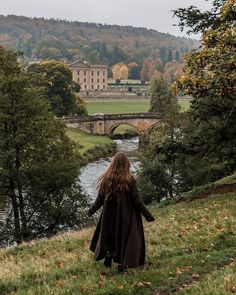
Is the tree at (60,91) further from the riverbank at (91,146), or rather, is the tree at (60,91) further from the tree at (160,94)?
the tree at (160,94)

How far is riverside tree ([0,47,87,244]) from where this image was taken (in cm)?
2683

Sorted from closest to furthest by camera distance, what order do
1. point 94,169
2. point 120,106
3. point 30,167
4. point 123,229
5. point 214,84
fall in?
point 123,229
point 214,84
point 30,167
point 94,169
point 120,106

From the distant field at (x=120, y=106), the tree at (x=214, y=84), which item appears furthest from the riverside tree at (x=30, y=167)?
the distant field at (x=120, y=106)

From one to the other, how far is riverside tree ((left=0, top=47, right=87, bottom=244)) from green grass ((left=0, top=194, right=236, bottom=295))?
436 inches

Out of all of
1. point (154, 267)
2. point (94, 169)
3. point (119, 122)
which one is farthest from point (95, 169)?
point (154, 267)

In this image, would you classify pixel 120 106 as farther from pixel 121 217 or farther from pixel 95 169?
pixel 121 217

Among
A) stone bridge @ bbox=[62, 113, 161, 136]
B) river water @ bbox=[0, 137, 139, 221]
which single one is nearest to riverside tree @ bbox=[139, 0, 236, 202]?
river water @ bbox=[0, 137, 139, 221]

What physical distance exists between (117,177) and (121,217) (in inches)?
32.6

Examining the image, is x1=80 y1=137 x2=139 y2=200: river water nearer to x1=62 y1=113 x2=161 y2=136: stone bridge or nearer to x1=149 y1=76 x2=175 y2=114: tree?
x1=62 y1=113 x2=161 y2=136: stone bridge

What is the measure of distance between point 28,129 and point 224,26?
1367 centimetres

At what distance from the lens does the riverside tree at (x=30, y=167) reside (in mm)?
26828

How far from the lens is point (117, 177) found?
9.87 meters

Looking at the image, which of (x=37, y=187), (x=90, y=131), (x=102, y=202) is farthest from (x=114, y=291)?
(x=90, y=131)

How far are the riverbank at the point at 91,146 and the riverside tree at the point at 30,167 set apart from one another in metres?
41.5
